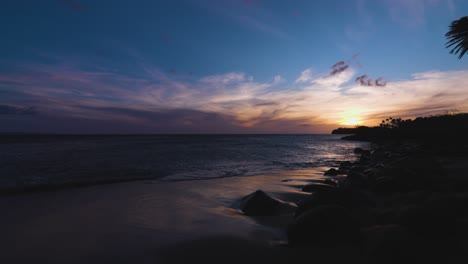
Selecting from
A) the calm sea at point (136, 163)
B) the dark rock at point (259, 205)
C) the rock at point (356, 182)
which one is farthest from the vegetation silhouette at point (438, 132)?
the dark rock at point (259, 205)

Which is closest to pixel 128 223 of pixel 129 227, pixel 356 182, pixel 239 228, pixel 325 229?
pixel 129 227

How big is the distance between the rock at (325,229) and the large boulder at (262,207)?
1.38 meters

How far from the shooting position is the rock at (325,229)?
127 inches

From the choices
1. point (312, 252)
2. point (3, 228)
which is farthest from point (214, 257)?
point (3, 228)

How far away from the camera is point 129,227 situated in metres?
A: 4.03

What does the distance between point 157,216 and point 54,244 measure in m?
1.77

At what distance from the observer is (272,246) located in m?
3.30

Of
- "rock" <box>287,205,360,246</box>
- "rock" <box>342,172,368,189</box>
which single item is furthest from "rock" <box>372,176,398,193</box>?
"rock" <box>287,205,360,246</box>

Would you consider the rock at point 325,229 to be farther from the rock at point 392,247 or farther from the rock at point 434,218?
the rock at point 434,218

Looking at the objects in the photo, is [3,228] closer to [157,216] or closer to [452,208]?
[157,216]

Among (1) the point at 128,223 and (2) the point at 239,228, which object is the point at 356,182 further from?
(1) the point at 128,223

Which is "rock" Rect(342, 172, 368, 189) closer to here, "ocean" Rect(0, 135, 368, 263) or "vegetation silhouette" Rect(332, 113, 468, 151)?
"ocean" Rect(0, 135, 368, 263)

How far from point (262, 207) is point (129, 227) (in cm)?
291

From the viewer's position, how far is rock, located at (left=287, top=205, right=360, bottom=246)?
3217 mm
